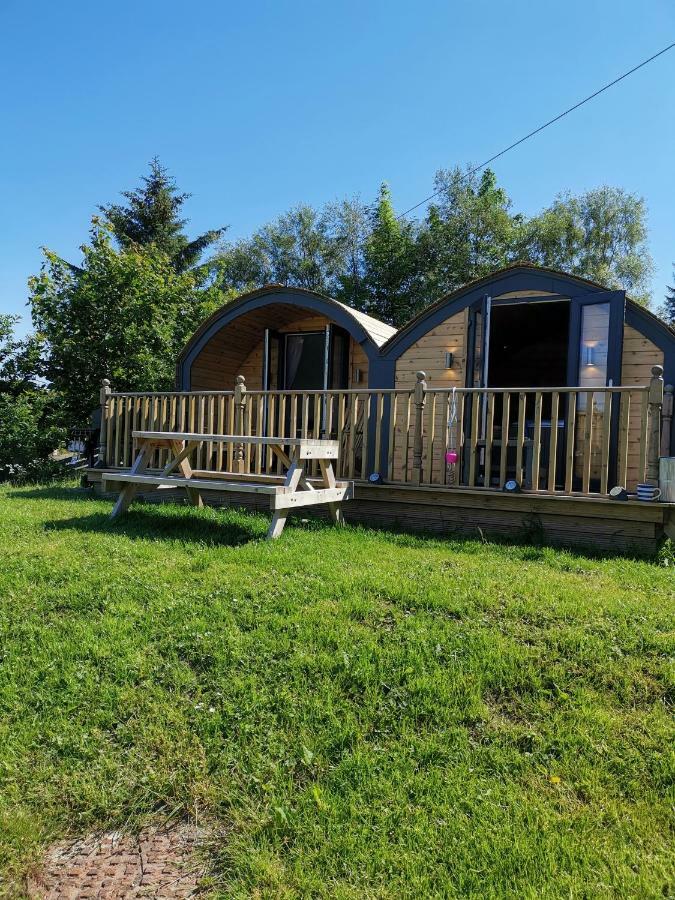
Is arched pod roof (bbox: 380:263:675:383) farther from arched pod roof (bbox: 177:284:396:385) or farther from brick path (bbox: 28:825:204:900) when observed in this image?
brick path (bbox: 28:825:204:900)

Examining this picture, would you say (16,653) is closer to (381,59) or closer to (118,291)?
(118,291)

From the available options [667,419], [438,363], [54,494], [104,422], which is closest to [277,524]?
[438,363]

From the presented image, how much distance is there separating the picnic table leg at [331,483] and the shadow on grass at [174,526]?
2.51 ft

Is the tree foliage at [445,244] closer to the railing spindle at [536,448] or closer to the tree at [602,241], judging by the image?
the tree at [602,241]

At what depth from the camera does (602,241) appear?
2772 centimetres

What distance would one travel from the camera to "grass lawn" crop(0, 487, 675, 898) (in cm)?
204

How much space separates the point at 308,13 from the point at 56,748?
12421mm

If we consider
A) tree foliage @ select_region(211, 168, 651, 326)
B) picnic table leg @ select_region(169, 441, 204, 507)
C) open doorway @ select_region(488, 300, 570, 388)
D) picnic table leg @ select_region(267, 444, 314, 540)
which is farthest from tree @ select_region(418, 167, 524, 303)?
picnic table leg @ select_region(267, 444, 314, 540)

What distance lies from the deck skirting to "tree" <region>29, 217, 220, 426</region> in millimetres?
8215

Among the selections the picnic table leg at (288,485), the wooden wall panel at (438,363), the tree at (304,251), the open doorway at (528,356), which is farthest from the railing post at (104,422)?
the tree at (304,251)

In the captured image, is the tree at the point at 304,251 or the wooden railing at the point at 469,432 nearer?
the wooden railing at the point at 469,432

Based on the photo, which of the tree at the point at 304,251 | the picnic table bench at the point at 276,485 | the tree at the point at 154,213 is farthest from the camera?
the tree at the point at 304,251

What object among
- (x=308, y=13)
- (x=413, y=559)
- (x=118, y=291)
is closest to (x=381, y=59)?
(x=308, y=13)

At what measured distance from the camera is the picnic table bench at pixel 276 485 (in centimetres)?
543
